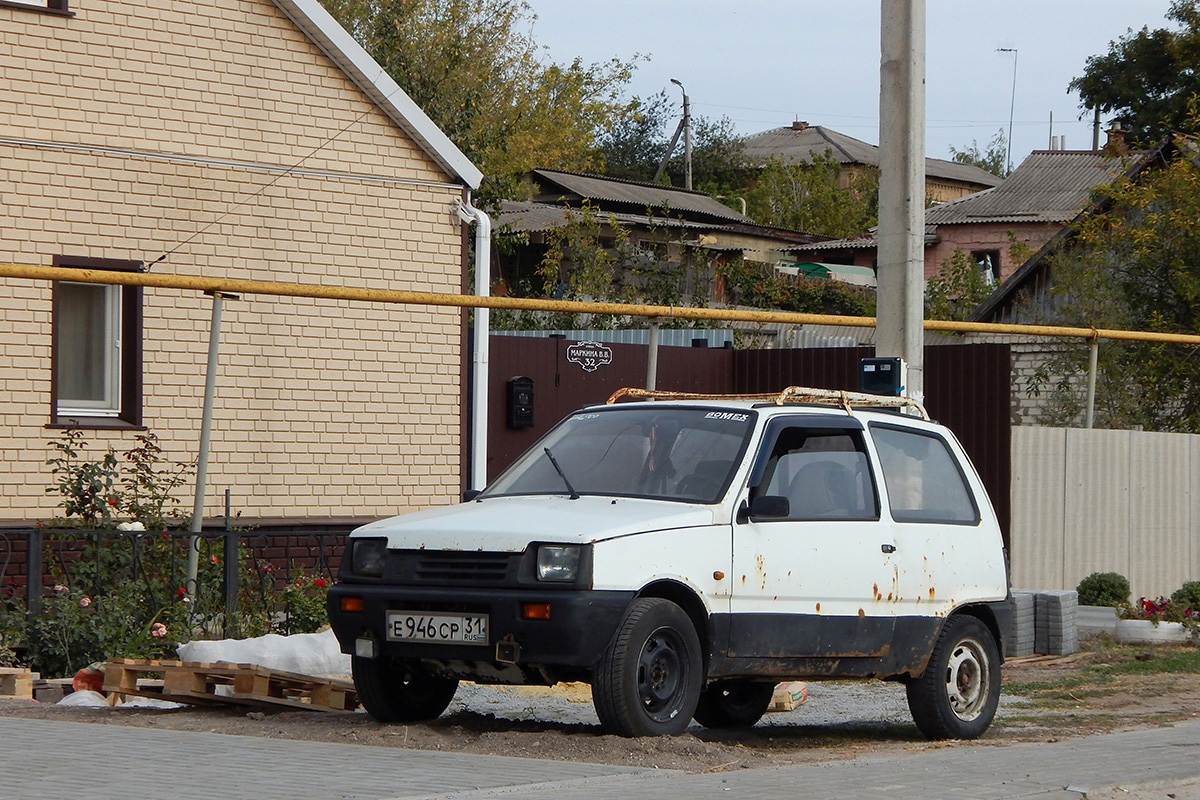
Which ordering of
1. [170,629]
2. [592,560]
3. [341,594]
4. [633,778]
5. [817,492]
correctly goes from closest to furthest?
1. [633,778]
2. [592,560]
3. [341,594]
4. [817,492]
5. [170,629]

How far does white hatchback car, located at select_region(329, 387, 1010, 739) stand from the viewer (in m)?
7.91

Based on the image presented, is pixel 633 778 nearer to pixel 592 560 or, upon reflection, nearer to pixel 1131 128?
pixel 592 560

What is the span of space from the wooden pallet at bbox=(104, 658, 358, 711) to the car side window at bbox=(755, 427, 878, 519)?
260cm

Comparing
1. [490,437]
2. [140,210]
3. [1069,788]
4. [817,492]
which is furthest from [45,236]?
[1069,788]

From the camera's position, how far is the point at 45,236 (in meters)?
14.0

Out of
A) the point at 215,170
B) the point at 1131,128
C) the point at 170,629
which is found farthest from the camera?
the point at 1131,128

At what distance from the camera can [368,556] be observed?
27.9 ft

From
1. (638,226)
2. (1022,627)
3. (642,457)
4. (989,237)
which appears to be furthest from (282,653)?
(989,237)

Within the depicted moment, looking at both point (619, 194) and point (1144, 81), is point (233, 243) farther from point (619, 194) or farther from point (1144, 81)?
point (1144, 81)

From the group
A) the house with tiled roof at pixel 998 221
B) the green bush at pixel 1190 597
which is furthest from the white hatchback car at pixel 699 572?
the house with tiled roof at pixel 998 221

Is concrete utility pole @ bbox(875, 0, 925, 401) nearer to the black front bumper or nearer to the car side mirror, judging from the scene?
the car side mirror

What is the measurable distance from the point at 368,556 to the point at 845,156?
268 feet

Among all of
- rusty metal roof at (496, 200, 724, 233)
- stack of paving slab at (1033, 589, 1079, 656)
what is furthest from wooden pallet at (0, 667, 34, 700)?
rusty metal roof at (496, 200, 724, 233)

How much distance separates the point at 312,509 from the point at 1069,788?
907 centimetres
